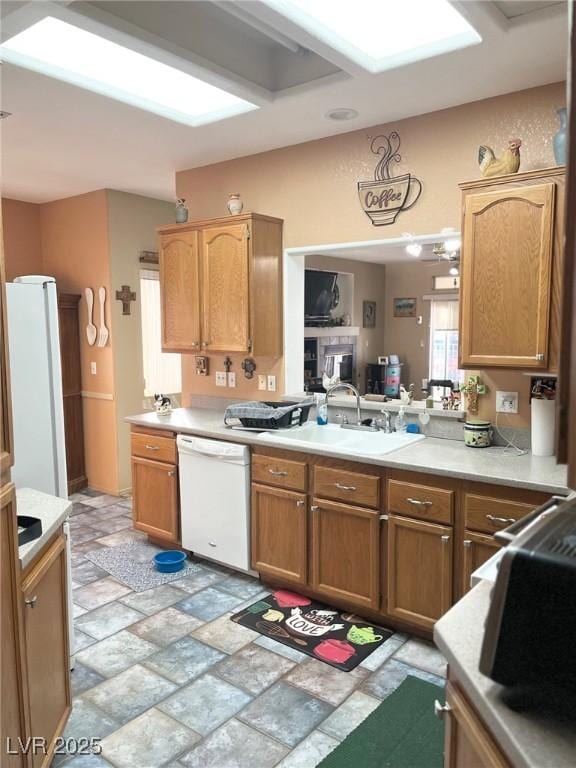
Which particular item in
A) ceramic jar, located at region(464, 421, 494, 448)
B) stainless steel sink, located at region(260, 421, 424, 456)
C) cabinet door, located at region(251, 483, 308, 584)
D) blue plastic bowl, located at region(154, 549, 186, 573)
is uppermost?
ceramic jar, located at region(464, 421, 494, 448)

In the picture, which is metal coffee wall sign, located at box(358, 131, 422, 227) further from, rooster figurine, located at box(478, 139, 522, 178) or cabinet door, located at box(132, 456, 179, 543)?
cabinet door, located at box(132, 456, 179, 543)

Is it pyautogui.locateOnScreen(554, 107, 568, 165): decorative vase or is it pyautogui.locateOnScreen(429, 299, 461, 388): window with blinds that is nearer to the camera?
pyautogui.locateOnScreen(554, 107, 568, 165): decorative vase

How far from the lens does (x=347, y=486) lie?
2.95 m

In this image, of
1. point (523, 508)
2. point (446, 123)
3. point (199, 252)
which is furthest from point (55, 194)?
point (523, 508)

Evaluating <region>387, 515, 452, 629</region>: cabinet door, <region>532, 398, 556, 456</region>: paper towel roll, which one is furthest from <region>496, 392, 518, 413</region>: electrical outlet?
<region>387, 515, 452, 629</region>: cabinet door

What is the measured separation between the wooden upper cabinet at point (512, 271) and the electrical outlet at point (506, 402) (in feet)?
1.21

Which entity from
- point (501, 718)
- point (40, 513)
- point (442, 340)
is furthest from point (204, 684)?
point (442, 340)

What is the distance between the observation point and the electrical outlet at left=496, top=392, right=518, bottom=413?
2.98 meters

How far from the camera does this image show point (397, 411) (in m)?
3.42

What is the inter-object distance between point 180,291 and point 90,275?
1.60 meters

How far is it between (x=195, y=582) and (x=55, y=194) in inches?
145

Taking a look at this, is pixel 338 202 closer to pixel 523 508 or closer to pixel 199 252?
pixel 199 252

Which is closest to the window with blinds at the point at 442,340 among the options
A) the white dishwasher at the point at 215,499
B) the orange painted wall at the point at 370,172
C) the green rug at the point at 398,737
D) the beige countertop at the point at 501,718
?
the orange painted wall at the point at 370,172

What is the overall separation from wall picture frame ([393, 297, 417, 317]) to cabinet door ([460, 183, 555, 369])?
6.76 m
